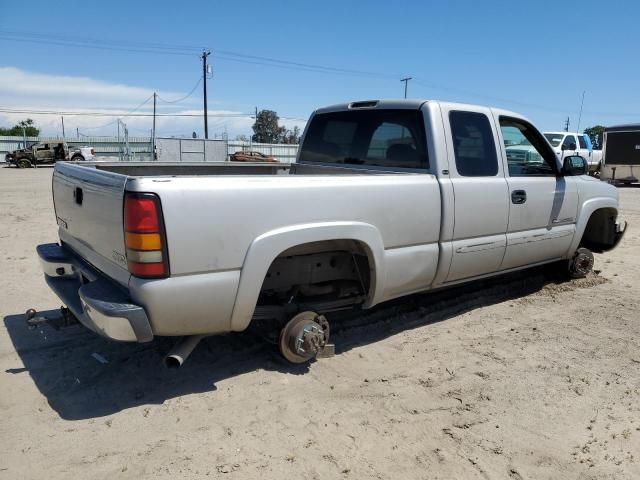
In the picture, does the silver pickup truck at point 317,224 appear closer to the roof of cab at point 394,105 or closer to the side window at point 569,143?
the roof of cab at point 394,105

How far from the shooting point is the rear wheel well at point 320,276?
366 cm

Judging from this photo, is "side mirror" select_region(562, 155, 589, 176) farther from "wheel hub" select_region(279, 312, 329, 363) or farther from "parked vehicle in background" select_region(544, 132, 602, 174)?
"parked vehicle in background" select_region(544, 132, 602, 174)

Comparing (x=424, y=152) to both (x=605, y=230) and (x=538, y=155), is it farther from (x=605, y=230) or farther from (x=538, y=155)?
(x=605, y=230)

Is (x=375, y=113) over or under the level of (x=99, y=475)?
over

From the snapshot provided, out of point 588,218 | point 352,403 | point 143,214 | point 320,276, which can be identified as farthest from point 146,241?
point 588,218

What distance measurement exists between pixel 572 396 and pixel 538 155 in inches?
101

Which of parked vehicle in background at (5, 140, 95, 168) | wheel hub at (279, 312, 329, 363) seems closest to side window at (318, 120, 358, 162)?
wheel hub at (279, 312, 329, 363)

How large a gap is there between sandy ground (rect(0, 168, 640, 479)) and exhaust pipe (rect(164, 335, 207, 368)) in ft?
0.93

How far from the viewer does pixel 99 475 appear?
2.54 metres

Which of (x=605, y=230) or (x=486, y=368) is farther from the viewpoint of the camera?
(x=605, y=230)

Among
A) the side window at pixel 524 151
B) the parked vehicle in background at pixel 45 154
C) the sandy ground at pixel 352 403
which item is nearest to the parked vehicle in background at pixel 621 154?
the side window at pixel 524 151

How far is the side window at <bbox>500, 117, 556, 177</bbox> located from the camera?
186 inches

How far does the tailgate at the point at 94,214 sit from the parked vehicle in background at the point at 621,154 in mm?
22320

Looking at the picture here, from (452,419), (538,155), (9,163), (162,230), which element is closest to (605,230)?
(538,155)
